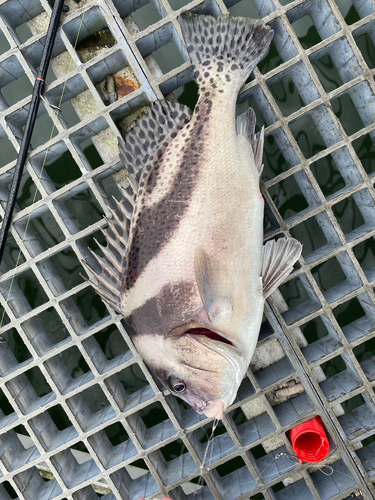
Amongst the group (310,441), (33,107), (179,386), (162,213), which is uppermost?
(33,107)

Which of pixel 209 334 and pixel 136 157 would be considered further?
pixel 136 157

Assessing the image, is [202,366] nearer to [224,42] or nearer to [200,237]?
[200,237]

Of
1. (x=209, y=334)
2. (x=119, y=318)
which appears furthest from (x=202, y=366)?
(x=119, y=318)

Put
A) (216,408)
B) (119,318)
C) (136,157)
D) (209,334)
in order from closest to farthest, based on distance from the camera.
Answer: (216,408)
(209,334)
(136,157)
(119,318)

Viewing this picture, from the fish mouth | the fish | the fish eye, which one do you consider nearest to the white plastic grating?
the fish

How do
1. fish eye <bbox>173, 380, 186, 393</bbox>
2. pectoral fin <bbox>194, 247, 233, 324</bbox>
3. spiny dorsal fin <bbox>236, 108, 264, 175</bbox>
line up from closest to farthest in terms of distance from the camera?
pectoral fin <bbox>194, 247, 233, 324</bbox>
fish eye <bbox>173, 380, 186, 393</bbox>
spiny dorsal fin <bbox>236, 108, 264, 175</bbox>

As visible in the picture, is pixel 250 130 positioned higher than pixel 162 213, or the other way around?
pixel 250 130

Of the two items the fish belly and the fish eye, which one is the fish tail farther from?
the fish eye
